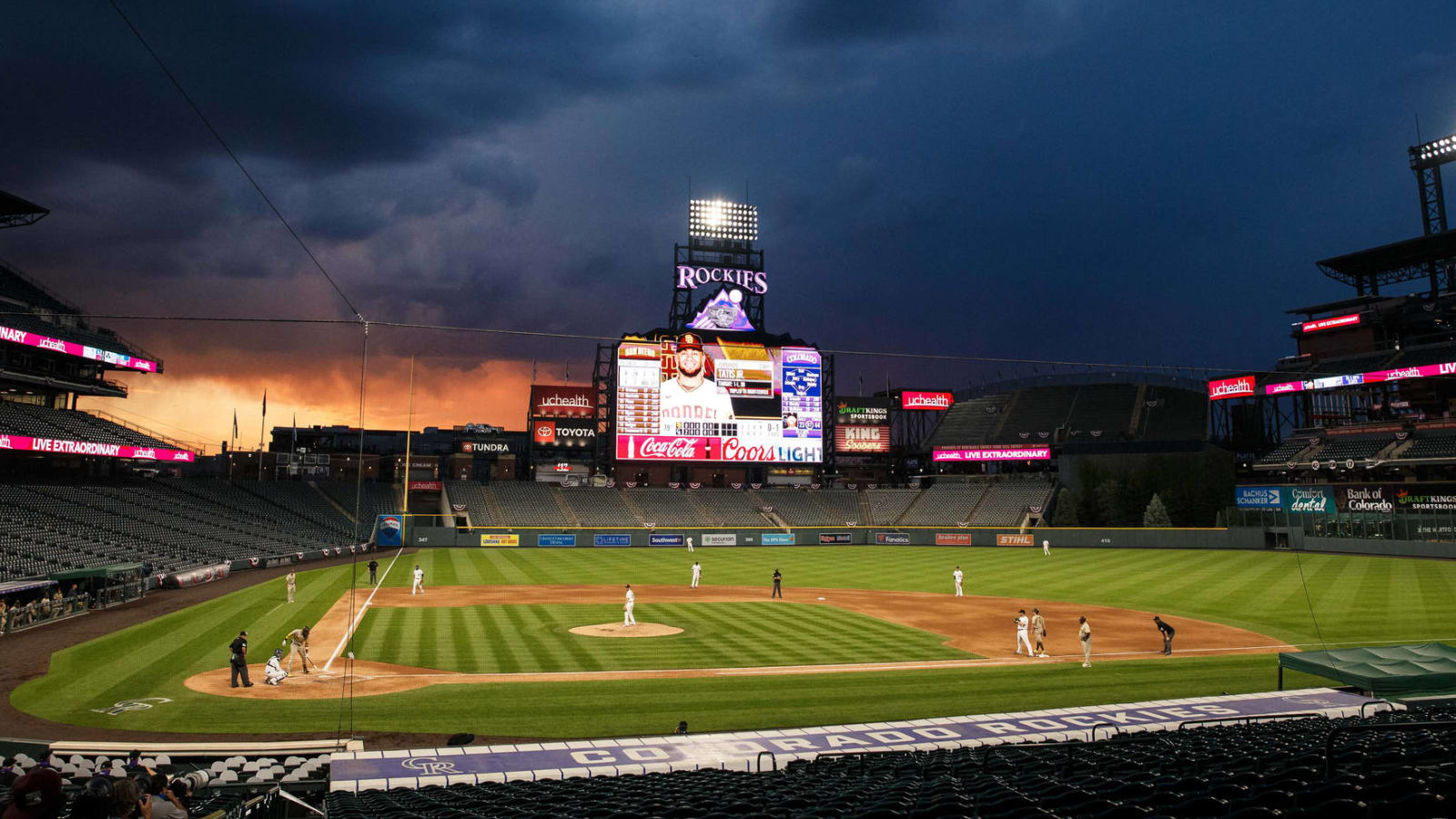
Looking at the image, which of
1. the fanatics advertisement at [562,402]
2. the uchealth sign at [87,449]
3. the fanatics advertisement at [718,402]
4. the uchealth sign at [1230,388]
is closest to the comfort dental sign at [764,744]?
the uchealth sign at [87,449]

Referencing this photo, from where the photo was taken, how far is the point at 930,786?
788 centimetres

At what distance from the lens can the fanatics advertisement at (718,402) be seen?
228 feet

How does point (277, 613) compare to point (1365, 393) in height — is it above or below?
below

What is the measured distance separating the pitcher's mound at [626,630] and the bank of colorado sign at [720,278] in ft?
160

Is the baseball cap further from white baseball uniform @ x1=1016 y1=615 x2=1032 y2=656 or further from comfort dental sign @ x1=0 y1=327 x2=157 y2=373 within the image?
comfort dental sign @ x1=0 y1=327 x2=157 y2=373

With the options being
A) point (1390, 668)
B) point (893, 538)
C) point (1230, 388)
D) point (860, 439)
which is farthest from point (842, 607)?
point (1230, 388)

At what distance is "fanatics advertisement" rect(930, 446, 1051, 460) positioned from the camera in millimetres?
85938

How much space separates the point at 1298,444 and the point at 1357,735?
2884 inches

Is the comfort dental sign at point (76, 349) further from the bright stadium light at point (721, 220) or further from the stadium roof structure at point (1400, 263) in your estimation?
the stadium roof structure at point (1400, 263)

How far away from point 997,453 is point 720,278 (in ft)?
124

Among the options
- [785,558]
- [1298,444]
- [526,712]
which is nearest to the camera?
[526,712]

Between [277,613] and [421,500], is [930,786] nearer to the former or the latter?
[277,613]

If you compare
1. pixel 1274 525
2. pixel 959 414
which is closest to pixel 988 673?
pixel 1274 525

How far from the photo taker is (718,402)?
71.2 meters
